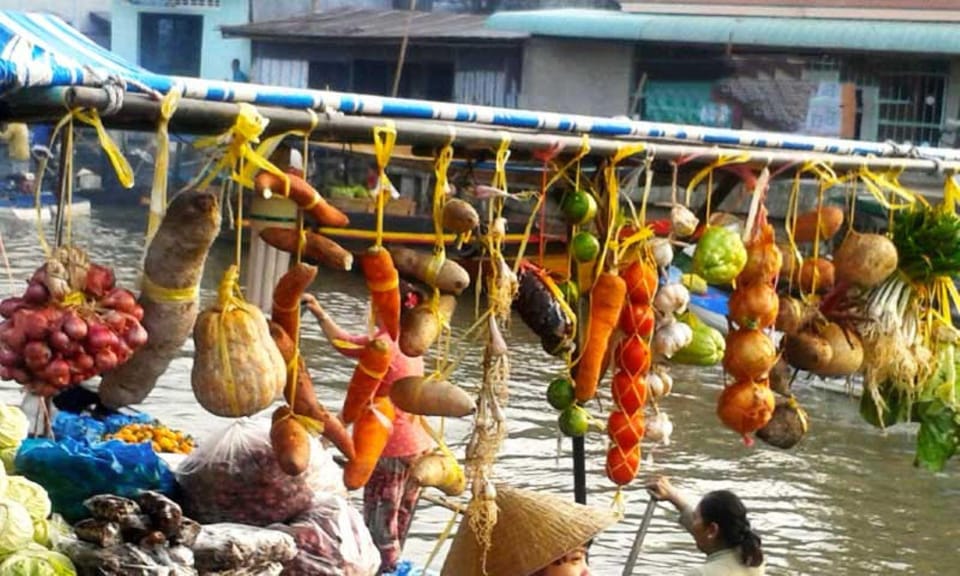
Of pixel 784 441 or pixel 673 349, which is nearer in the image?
pixel 673 349

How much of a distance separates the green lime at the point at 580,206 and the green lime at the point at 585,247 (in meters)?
0.05

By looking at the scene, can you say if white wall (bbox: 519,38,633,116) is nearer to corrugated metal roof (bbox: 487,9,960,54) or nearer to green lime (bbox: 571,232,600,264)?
corrugated metal roof (bbox: 487,9,960,54)

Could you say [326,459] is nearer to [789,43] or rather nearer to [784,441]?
[784,441]

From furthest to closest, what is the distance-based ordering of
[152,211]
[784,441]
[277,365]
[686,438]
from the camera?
1. [686,438]
2. [784,441]
3. [277,365]
4. [152,211]

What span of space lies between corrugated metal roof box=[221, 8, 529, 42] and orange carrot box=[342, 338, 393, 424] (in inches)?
739

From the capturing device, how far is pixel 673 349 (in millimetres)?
3986

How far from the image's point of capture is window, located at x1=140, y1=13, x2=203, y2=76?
28969mm

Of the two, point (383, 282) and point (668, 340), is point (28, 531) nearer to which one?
point (383, 282)

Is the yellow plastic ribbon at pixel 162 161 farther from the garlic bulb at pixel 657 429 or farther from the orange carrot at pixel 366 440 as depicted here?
the garlic bulb at pixel 657 429

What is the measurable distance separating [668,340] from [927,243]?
0.97m

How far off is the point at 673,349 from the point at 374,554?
0.97 metres

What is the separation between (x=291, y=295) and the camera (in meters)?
3.14

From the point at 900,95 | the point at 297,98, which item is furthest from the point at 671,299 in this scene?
the point at 900,95

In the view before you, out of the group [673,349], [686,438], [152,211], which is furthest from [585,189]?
[686,438]
